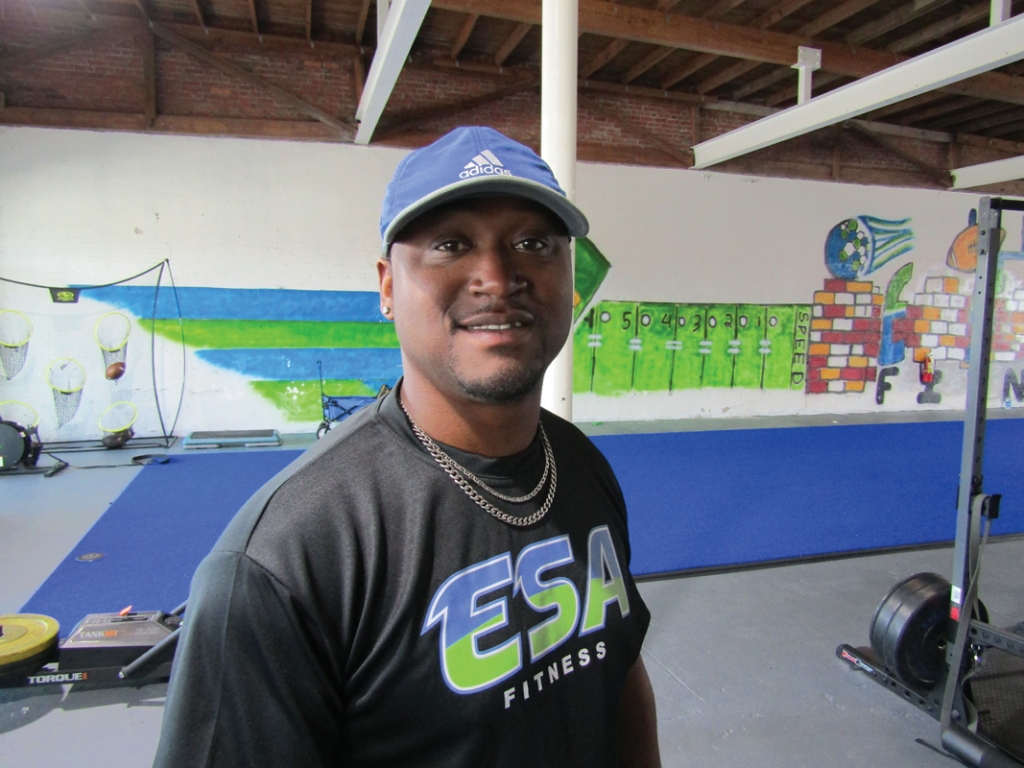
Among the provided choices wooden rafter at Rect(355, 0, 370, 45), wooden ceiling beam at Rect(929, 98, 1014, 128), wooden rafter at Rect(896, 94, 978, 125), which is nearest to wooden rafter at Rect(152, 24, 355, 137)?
wooden rafter at Rect(355, 0, 370, 45)

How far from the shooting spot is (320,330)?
7230 mm

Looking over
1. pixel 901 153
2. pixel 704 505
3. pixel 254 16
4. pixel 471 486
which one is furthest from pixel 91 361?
pixel 901 153

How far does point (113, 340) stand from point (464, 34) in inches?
193

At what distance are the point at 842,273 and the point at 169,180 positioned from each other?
8635 mm

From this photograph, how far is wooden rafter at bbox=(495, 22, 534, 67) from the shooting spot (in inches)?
256

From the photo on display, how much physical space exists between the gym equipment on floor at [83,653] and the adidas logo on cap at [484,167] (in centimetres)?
219

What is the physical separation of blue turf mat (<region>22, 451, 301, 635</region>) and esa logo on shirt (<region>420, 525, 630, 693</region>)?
2.91m

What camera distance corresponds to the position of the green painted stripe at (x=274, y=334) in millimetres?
6887

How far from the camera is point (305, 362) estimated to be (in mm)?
7223

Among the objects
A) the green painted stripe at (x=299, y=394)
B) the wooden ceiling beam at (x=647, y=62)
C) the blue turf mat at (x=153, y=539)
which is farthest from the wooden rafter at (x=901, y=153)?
the blue turf mat at (x=153, y=539)

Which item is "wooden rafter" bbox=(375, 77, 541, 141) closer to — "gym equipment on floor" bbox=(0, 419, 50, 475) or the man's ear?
"gym equipment on floor" bbox=(0, 419, 50, 475)

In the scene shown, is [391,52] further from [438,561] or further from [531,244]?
[438,561]

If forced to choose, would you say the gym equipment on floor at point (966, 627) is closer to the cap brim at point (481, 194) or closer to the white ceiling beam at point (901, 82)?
the cap brim at point (481, 194)

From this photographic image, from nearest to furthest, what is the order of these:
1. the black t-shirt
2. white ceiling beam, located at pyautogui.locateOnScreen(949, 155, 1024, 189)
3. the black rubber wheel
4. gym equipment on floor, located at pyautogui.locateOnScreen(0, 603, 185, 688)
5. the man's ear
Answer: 1. the black t-shirt
2. the man's ear
3. gym equipment on floor, located at pyautogui.locateOnScreen(0, 603, 185, 688)
4. the black rubber wheel
5. white ceiling beam, located at pyautogui.locateOnScreen(949, 155, 1024, 189)
